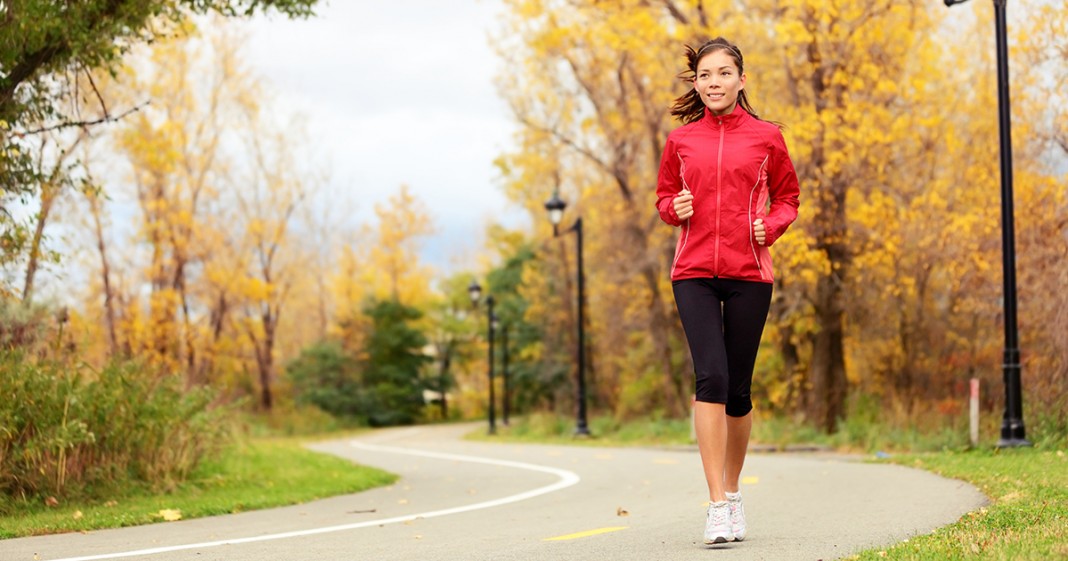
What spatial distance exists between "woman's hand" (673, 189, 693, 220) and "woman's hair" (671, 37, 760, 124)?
1.82 ft

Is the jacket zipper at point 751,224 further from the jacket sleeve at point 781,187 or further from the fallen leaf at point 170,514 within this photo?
the fallen leaf at point 170,514

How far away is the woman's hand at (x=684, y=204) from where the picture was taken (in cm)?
571

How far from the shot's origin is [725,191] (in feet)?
18.9

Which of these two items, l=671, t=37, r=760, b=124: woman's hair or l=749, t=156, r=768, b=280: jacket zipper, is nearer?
l=749, t=156, r=768, b=280: jacket zipper

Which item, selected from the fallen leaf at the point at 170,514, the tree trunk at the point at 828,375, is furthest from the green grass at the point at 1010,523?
the tree trunk at the point at 828,375

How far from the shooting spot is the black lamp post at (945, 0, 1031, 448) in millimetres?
11977

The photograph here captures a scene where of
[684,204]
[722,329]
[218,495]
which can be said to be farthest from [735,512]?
[218,495]

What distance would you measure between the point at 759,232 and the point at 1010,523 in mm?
1920

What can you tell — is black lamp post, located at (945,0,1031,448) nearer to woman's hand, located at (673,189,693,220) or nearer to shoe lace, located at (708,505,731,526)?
shoe lace, located at (708,505,731,526)

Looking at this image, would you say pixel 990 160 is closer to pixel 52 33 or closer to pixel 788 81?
pixel 788 81

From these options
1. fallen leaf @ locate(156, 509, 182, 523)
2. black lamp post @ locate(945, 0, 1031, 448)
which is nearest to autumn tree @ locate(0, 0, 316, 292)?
fallen leaf @ locate(156, 509, 182, 523)

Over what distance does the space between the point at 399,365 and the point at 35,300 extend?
47224 mm

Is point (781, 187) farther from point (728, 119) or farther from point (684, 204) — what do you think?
point (684, 204)

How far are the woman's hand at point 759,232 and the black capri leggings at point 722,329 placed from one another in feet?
0.76
